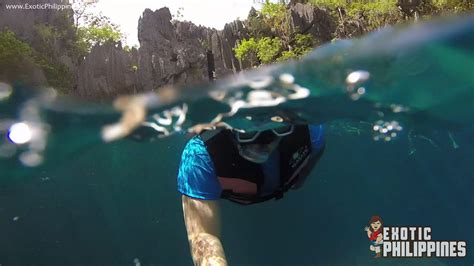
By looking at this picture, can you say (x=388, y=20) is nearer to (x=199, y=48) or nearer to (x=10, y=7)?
(x=199, y=48)

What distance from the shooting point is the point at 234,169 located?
193 inches

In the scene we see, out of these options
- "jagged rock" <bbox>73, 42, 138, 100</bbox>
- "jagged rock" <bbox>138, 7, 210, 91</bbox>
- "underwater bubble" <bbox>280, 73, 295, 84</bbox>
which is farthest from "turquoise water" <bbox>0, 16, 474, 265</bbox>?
"jagged rock" <bbox>138, 7, 210, 91</bbox>

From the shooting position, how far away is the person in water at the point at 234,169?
4.57 metres

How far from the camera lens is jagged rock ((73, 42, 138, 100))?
783 inches

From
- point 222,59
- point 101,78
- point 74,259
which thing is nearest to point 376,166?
point 74,259

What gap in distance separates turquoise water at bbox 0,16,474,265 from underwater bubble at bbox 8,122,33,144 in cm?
10

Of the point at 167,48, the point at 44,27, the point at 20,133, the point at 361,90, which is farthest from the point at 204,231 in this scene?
the point at 44,27

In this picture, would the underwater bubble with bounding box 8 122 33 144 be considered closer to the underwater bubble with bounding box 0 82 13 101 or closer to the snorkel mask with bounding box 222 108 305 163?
the underwater bubble with bounding box 0 82 13 101

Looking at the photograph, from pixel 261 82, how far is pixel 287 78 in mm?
279

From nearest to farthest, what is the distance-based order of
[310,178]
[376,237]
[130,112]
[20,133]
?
[130,112]
[376,237]
[20,133]
[310,178]

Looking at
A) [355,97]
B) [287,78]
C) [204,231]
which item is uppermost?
[287,78]

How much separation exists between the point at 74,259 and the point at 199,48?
13574 millimetres

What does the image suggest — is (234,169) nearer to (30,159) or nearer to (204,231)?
(204,231)

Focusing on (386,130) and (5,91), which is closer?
(5,91)
